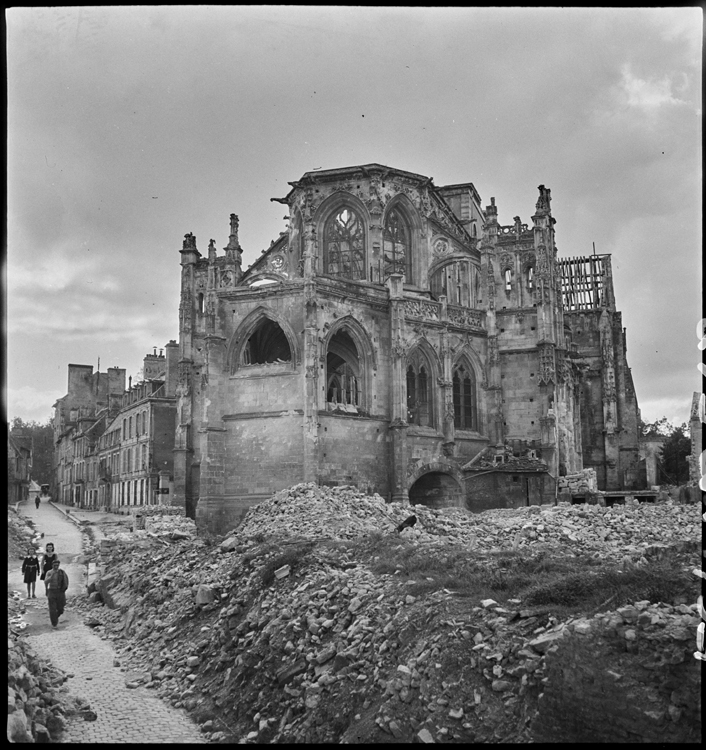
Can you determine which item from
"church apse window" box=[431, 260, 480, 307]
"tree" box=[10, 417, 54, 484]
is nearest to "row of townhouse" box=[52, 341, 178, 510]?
"tree" box=[10, 417, 54, 484]

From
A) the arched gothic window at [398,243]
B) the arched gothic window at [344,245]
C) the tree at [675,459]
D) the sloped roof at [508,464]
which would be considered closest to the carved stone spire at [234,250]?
the arched gothic window at [344,245]

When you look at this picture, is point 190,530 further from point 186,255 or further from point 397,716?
point 397,716

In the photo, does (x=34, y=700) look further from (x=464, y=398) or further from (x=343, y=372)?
(x=464, y=398)

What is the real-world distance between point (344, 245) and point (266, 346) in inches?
300

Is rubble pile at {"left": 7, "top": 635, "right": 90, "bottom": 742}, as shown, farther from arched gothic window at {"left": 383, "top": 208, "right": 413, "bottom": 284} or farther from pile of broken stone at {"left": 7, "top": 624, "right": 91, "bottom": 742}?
arched gothic window at {"left": 383, "top": 208, "right": 413, "bottom": 284}

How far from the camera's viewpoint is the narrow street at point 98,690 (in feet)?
36.0

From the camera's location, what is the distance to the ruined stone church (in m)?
29.9

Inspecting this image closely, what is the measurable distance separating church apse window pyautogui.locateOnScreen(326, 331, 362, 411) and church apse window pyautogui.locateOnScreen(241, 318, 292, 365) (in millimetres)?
1908

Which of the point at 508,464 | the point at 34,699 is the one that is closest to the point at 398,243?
the point at 508,464

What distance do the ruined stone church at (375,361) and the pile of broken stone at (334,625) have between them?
23.0 feet

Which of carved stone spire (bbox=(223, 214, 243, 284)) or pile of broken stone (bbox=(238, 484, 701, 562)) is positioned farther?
carved stone spire (bbox=(223, 214, 243, 284))

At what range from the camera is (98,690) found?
13102mm

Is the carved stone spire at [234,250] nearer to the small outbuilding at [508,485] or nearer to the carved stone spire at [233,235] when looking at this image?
the carved stone spire at [233,235]

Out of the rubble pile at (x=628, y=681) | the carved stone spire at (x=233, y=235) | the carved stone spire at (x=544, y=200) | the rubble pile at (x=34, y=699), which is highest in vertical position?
the carved stone spire at (x=544, y=200)
